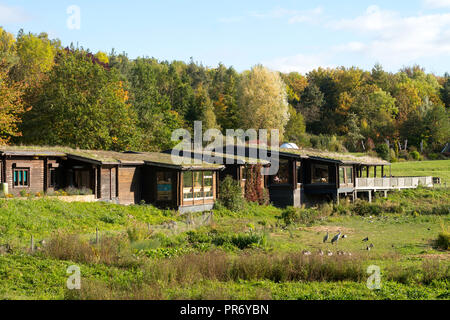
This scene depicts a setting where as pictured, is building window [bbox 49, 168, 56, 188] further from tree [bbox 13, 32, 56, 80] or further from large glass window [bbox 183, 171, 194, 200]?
tree [bbox 13, 32, 56, 80]

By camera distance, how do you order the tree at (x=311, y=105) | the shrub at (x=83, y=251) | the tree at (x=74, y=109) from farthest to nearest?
the tree at (x=311, y=105) < the tree at (x=74, y=109) < the shrub at (x=83, y=251)

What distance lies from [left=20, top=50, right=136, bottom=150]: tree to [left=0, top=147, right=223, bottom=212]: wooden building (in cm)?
929

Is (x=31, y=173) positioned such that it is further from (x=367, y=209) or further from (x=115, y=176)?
(x=367, y=209)

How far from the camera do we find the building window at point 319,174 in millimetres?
44656

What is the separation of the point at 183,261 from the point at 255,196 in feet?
82.2

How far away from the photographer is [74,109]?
141 feet

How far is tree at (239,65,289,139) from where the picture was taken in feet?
237

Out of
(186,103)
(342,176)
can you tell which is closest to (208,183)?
(342,176)

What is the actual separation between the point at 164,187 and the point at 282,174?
13.0 metres

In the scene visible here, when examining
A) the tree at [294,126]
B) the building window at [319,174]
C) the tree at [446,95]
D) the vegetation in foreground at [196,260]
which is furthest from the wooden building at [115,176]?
the tree at [446,95]

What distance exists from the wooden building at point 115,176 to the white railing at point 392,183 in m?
15.9

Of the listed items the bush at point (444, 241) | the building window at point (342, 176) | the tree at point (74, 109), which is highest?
the tree at point (74, 109)

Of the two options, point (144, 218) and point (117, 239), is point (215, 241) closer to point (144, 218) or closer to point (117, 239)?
point (117, 239)

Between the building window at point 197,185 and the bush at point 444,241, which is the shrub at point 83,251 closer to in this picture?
the bush at point 444,241
